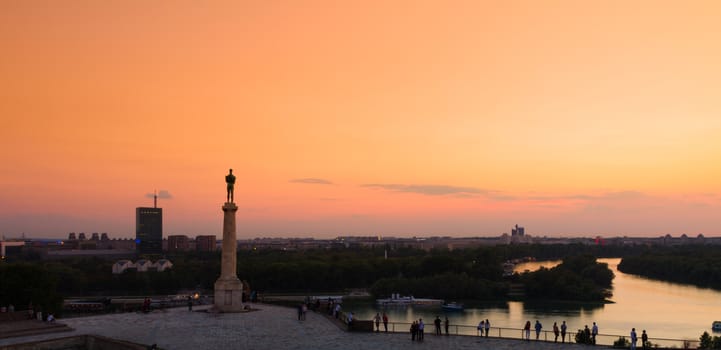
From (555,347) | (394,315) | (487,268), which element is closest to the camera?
(555,347)

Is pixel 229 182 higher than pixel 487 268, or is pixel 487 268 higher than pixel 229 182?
pixel 229 182

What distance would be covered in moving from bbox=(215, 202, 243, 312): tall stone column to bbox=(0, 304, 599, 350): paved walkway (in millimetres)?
1490

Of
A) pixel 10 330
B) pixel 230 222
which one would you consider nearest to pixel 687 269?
pixel 230 222

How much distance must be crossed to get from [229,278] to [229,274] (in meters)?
0.20

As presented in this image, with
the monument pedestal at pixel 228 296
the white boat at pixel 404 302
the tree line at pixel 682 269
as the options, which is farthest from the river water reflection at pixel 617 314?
the monument pedestal at pixel 228 296

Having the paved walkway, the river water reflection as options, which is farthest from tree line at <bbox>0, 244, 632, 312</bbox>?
the paved walkway

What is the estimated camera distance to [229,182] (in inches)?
1383

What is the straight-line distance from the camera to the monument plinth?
34.3 m

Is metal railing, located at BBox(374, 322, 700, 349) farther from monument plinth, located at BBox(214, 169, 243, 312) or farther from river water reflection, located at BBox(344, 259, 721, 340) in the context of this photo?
river water reflection, located at BBox(344, 259, 721, 340)

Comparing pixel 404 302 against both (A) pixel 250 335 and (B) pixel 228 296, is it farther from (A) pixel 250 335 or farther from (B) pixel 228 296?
(A) pixel 250 335

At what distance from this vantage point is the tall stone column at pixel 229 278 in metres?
34.3

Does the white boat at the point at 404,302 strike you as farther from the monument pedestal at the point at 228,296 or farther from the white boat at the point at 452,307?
the monument pedestal at the point at 228,296

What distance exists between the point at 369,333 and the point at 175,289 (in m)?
58.5

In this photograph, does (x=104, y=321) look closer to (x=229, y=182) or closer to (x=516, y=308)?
(x=229, y=182)
